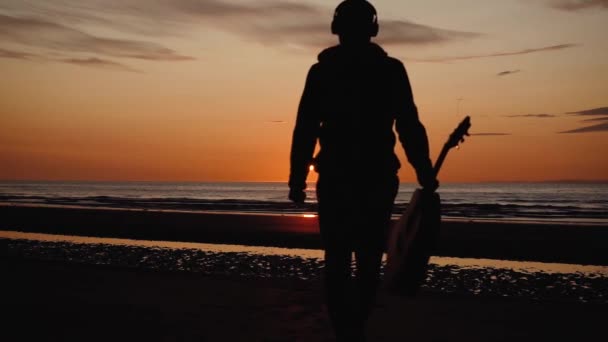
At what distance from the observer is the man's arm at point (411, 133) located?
382 cm

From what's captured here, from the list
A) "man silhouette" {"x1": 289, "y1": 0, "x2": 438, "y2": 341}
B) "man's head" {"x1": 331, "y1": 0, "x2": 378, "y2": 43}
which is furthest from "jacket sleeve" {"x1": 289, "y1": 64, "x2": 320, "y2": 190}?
"man's head" {"x1": 331, "y1": 0, "x2": 378, "y2": 43}

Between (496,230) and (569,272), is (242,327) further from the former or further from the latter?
(496,230)

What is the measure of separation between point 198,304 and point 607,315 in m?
3.64

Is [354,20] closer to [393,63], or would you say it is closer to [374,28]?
[374,28]

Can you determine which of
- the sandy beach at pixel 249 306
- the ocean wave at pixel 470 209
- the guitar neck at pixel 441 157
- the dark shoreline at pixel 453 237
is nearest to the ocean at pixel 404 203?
the ocean wave at pixel 470 209

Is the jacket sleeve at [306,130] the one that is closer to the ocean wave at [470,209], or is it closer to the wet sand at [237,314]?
the wet sand at [237,314]

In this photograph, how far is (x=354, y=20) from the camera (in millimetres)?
3789

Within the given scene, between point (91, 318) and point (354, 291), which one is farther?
point (91, 318)

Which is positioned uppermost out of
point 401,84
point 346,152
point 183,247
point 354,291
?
point 401,84

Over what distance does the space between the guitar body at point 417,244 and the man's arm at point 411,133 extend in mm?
131

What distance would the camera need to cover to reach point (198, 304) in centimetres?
598

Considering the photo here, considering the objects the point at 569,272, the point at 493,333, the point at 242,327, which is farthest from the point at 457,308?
the point at 569,272

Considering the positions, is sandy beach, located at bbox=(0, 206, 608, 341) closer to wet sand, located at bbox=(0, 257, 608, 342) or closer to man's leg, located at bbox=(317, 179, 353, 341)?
wet sand, located at bbox=(0, 257, 608, 342)

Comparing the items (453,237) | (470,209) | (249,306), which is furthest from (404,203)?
(249,306)
